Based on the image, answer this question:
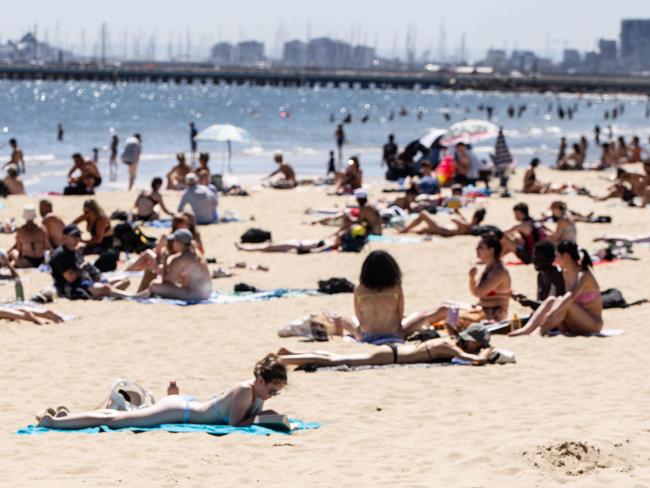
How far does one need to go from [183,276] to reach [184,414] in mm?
4798

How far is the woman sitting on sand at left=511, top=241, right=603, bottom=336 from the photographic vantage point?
31.5 feet

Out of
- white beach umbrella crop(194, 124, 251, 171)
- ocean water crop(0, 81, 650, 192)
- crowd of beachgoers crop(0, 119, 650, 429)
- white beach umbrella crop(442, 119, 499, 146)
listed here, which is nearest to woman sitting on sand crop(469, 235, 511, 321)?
crowd of beachgoers crop(0, 119, 650, 429)

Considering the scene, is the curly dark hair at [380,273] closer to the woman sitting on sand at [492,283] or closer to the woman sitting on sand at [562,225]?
the woman sitting on sand at [492,283]

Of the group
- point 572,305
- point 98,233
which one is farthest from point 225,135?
point 572,305

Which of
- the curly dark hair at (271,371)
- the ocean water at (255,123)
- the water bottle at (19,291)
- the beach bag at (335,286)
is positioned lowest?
the ocean water at (255,123)

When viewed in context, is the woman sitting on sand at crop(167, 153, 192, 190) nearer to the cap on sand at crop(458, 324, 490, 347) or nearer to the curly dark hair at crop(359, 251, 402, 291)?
the curly dark hair at crop(359, 251, 402, 291)

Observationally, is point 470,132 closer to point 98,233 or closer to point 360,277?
point 98,233

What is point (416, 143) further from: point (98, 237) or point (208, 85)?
point (208, 85)

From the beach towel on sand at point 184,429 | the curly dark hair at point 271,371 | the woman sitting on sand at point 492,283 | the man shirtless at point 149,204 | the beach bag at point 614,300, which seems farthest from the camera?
the man shirtless at point 149,204

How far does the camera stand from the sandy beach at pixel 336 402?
6.05 meters

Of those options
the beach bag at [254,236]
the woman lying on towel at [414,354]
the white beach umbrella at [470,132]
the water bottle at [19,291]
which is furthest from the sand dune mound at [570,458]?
the white beach umbrella at [470,132]

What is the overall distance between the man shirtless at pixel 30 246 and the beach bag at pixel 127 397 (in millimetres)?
7006

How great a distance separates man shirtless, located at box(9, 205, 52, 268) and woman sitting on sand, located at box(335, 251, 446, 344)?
5703 millimetres

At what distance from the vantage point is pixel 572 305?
9758mm
